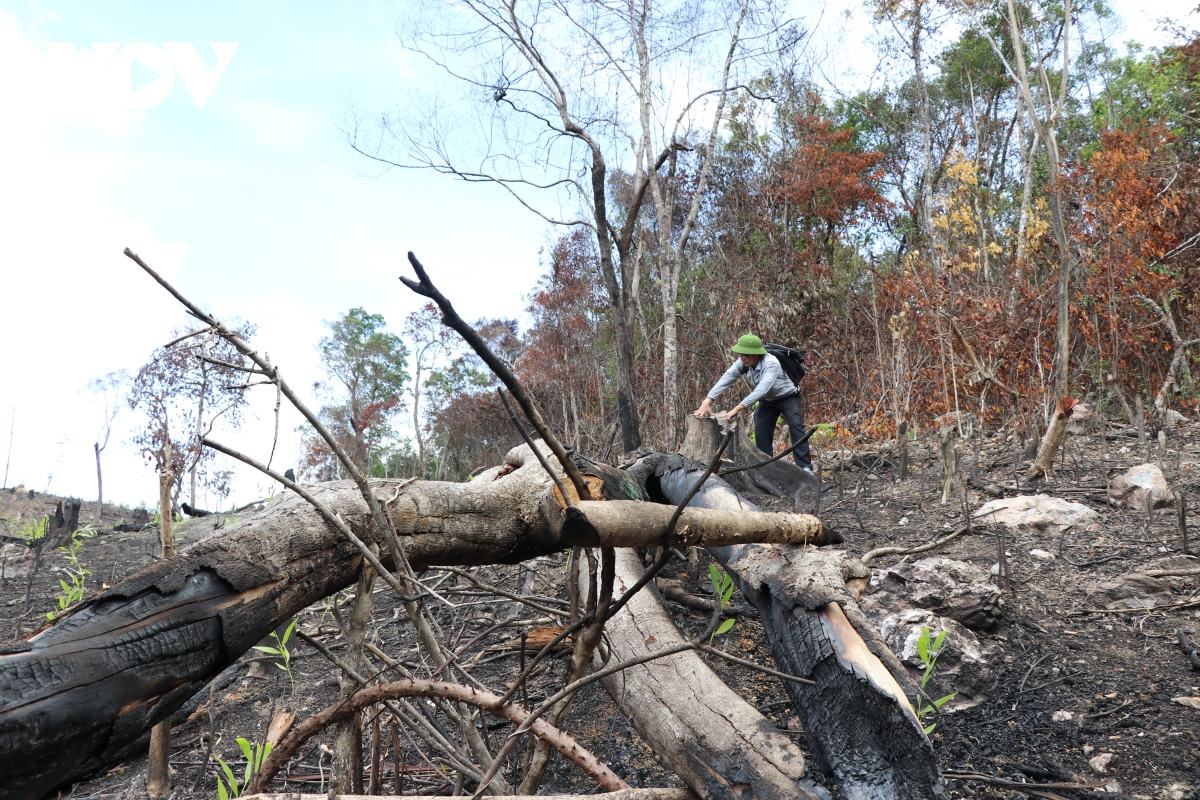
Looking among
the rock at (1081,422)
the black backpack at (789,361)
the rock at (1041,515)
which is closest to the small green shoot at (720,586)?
the rock at (1041,515)

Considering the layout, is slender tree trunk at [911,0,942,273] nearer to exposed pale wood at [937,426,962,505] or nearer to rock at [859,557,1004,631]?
exposed pale wood at [937,426,962,505]

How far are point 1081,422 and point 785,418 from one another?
12.1 feet


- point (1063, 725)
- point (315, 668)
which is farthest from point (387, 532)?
point (315, 668)

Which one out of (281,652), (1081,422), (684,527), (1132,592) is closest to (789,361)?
(1081,422)

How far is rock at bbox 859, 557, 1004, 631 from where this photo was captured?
3.14 meters

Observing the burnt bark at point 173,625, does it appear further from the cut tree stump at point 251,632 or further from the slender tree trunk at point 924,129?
the slender tree trunk at point 924,129

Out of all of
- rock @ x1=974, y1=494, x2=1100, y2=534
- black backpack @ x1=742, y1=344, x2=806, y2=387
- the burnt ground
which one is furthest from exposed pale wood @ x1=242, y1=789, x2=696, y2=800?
black backpack @ x1=742, y1=344, x2=806, y2=387

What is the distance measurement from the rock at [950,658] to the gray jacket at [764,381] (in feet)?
11.5

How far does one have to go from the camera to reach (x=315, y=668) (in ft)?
13.3

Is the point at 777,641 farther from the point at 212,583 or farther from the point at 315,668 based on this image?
the point at 315,668

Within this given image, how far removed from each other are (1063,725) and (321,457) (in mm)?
29514

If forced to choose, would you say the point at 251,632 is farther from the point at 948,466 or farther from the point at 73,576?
the point at 948,466

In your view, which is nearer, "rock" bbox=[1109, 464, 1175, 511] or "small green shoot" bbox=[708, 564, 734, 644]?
"small green shoot" bbox=[708, 564, 734, 644]

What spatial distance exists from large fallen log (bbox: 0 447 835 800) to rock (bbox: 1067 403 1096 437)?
6.82 meters
